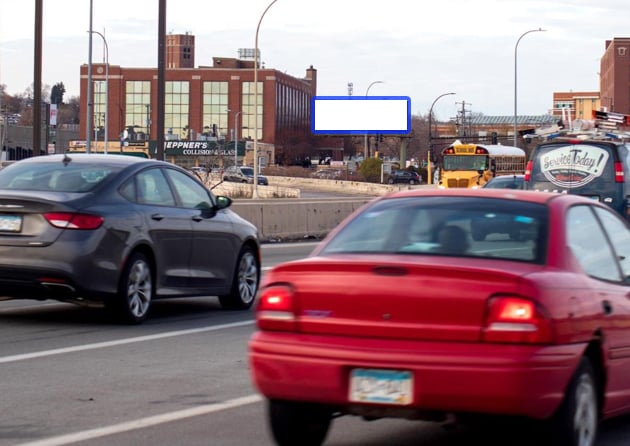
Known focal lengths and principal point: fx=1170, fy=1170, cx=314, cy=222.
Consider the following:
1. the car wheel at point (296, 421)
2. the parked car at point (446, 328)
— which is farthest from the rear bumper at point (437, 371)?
the car wheel at point (296, 421)

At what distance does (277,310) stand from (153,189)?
6504 millimetres

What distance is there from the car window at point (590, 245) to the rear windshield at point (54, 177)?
6094 millimetres

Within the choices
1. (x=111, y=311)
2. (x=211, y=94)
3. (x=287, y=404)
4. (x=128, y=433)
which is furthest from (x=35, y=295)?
(x=211, y=94)

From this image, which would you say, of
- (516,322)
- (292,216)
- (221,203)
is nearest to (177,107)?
(292,216)

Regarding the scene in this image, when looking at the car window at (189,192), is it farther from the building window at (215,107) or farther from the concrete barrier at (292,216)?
the building window at (215,107)

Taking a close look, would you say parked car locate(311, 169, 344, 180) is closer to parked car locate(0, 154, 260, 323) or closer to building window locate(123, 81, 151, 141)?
building window locate(123, 81, 151, 141)

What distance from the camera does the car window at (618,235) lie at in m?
7.18

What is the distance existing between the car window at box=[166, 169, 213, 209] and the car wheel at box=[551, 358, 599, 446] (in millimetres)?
7265

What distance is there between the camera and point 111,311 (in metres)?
11.8

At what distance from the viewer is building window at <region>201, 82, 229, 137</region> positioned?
13100cm

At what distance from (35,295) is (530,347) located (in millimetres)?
6968

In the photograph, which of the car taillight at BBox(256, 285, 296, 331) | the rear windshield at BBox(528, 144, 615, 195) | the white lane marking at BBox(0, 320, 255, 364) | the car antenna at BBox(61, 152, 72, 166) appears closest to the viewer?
the car taillight at BBox(256, 285, 296, 331)

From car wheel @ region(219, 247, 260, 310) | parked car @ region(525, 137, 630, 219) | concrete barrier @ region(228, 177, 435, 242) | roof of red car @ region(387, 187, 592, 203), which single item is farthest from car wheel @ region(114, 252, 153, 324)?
concrete barrier @ region(228, 177, 435, 242)

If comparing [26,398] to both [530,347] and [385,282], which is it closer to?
[385,282]
